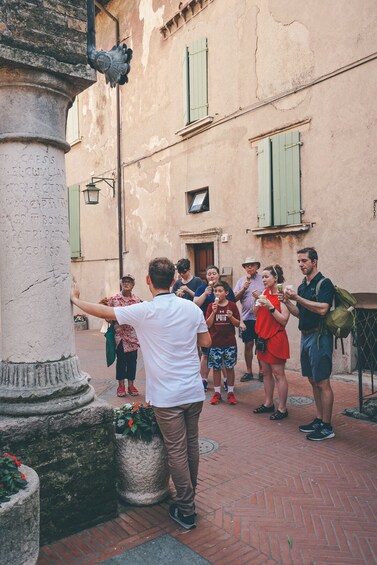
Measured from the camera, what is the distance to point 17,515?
8.44 feet

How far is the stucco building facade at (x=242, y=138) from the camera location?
764 centimetres

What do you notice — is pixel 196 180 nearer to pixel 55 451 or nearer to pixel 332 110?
pixel 332 110

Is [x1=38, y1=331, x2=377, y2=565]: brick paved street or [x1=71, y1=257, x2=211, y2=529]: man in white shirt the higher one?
[x1=71, y1=257, x2=211, y2=529]: man in white shirt

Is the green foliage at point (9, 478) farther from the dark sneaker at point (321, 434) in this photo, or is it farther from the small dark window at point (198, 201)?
the small dark window at point (198, 201)

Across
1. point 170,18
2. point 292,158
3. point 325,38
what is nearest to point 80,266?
point 170,18

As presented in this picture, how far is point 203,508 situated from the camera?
3809 mm

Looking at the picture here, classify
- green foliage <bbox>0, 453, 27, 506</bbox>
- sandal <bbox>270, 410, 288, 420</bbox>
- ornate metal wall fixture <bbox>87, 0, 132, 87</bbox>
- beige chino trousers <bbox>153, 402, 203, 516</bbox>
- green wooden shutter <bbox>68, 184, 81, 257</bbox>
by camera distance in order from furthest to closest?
green wooden shutter <bbox>68, 184, 81, 257</bbox>, sandal <bbox>270, 410, 288, 420</bbox>, ornate metal wall fixture <bbox>87, 0, 132, 87</bbox>, beige chino trousers <bbox>153, 402, 203, 516</bbox>, green foliage <bbox>0, 453, 27, 506</bbox>

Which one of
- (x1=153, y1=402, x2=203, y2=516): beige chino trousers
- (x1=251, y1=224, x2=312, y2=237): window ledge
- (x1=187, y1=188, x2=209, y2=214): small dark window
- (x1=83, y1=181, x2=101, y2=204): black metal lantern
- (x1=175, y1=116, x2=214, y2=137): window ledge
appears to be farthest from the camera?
(x1=83, y1=181, x2=101, y2=204): black metal lantern

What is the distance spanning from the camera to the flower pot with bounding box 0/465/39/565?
98.9 inches

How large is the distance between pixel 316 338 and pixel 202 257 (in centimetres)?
635

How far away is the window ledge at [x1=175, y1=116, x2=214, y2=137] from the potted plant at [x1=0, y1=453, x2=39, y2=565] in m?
8.91

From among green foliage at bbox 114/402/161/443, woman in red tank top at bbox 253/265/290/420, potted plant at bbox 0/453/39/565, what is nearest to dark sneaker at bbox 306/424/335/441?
woman in red tank top at bbox 253/265/290/420

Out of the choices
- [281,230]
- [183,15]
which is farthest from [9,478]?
[183,15]

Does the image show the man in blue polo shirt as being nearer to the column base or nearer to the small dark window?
the column base
